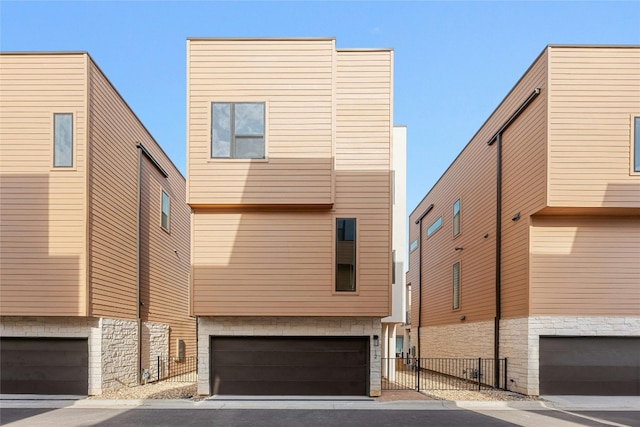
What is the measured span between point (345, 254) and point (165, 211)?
9.75 metres

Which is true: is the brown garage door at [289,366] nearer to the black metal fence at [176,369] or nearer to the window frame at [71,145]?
the black metal fence at [176,369]

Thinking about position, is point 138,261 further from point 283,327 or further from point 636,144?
point 636,144

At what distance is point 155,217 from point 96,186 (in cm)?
490

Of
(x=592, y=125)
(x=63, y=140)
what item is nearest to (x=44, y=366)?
(x=63, y=140)

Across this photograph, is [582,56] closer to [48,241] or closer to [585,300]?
[585,300]

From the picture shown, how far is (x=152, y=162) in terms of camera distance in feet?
56.0

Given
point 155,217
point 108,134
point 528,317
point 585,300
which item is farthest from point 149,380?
point 585,300

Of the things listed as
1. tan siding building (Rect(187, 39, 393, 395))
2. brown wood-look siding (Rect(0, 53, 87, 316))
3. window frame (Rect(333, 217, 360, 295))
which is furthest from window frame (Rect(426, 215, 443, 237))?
brown wood-look siding (Rect(0, 53, 87, 316))

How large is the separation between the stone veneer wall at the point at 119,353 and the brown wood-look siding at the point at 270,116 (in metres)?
4.86

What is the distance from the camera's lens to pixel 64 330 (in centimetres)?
1228

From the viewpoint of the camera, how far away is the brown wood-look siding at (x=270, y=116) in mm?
11883

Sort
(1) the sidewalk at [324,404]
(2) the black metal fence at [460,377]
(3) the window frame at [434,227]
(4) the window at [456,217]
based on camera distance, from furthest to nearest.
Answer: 1. (3) the window frame at [434,227]
2. (4) the window at [456,217]
3. (2) the black metal fence at [460,377]
4. (1) the sidewalk at [324,404]

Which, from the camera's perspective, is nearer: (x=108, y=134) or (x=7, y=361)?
(x=7, y=361)

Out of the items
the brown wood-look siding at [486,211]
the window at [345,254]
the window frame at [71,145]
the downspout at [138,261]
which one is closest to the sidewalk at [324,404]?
the brown wood-look siding at [486,211]
